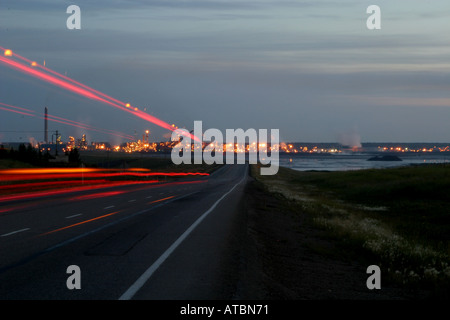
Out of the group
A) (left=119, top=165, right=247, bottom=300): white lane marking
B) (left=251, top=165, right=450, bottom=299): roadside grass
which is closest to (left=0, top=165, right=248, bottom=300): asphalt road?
(left=119, top=165, right=247, bottom=300): white lane marking

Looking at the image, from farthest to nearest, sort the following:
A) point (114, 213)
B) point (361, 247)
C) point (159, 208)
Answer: point (159, 208), point (114, 213), point (361, 247)

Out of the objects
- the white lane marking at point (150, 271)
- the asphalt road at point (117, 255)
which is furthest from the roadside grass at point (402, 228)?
the white lane marking at point (150, 271)

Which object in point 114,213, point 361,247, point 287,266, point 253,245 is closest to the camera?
point 287,266

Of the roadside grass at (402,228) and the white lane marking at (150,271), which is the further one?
the roadside grass at (402,228)

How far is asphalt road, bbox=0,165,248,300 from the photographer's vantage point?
8852 mm

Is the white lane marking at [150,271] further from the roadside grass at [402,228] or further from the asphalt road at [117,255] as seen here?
the roadside grass at [402,228]

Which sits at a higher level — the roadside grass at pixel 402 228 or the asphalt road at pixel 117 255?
the asphalt road at pixel 117 255

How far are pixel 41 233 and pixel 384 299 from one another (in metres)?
9.96

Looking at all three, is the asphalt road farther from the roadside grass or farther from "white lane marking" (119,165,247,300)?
the roadside grass

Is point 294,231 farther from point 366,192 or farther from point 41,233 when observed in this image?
point 366,192

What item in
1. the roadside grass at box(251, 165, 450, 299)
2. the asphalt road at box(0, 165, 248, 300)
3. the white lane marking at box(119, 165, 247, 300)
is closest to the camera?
the white lane marking at box(119, 165, 247, 300)

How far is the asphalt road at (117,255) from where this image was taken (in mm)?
8852
